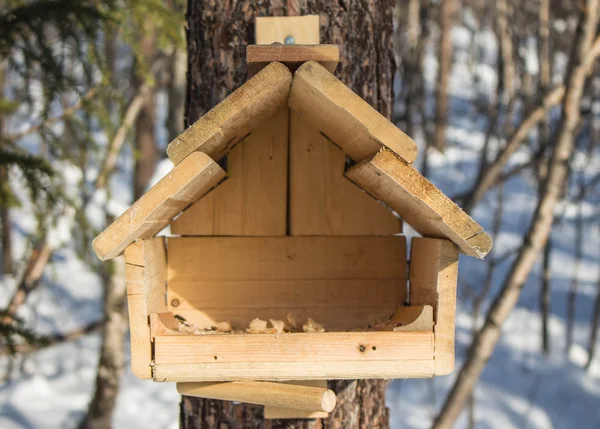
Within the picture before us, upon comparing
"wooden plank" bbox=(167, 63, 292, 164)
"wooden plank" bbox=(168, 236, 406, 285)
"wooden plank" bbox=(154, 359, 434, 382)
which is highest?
"wooden plank" bbox=(167, 63, 292, 164)

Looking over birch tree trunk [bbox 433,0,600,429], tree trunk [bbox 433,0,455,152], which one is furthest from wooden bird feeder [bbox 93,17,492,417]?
tree trunk [bbox 433,0,455,152]

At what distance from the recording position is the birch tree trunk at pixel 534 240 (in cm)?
367

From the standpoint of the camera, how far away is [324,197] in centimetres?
186

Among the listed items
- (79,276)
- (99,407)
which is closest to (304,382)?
(99,407)

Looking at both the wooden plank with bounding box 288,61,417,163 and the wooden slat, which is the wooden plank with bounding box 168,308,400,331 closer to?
the wooden slat

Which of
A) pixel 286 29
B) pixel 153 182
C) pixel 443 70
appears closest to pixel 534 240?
pixel 153 182

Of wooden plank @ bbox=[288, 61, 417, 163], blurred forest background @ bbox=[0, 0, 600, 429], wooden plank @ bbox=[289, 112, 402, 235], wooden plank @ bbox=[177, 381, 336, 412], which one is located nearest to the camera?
→ wooden plank @ bbox=[288, 61, 417, 163]

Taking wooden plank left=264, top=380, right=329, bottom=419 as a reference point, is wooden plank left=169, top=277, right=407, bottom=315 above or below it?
above

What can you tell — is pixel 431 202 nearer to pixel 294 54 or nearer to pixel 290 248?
pixel 294 54

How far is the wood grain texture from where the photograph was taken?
1.79 m

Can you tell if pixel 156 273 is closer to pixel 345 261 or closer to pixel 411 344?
pixel 345 261

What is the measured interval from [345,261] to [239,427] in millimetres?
559

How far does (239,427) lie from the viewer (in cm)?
186

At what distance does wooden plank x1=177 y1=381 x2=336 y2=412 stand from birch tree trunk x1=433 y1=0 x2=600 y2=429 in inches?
89.4
